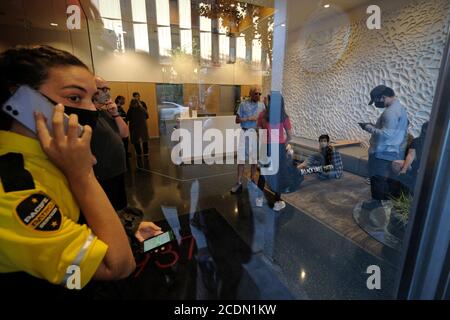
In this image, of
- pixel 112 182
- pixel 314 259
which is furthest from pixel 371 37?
pixel 112 182

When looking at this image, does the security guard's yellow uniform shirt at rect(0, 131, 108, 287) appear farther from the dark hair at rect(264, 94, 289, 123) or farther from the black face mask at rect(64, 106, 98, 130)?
the dark hair at rect(264, 94, 289, 123)

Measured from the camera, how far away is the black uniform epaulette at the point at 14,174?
0.36m

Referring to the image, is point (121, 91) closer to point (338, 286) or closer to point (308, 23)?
point (308, 23)

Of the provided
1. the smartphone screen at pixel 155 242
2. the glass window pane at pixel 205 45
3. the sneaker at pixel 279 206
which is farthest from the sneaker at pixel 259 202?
the glass window pane at pixel 205 45

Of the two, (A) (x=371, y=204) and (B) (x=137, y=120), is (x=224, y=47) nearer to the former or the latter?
(B) (x=137, y=120)

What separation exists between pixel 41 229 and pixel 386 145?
2.29 metres

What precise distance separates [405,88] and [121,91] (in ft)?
18.0

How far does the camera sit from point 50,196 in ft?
1.31

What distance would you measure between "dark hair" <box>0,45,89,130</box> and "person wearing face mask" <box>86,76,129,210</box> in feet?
2.21

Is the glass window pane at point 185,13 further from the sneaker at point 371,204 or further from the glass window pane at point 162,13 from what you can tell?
the sneaker at point 371,204

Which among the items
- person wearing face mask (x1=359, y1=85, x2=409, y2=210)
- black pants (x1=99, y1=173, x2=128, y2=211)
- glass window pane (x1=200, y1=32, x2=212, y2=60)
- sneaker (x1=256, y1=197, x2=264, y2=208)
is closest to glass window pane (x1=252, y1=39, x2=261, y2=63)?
glass window pane (x1=200, y1=32, x2=212, y2=60)

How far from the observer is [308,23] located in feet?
11.4

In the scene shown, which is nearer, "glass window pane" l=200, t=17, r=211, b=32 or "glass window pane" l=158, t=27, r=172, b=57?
"glass window pane" l=200, t=17, r=211, b=32

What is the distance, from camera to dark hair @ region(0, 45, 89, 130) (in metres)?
0.40
